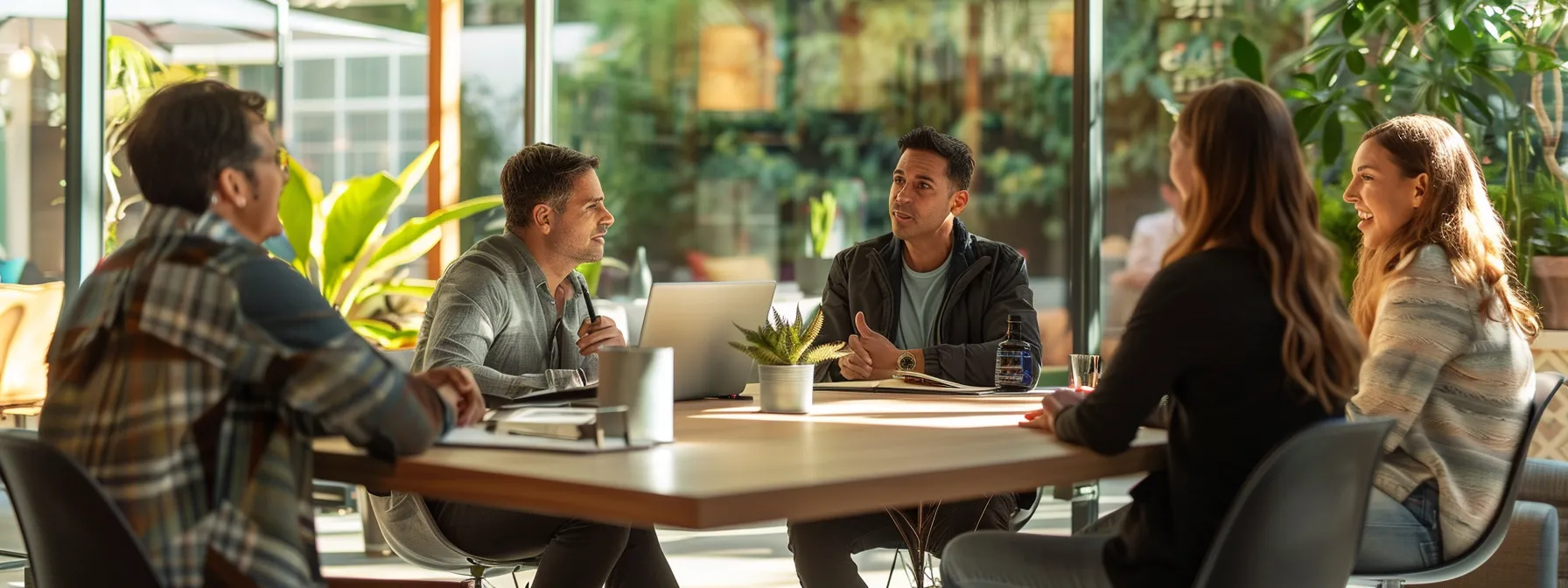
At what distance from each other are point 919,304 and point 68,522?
2.25 meters

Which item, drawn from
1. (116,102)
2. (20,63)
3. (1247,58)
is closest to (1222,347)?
(1247,58)

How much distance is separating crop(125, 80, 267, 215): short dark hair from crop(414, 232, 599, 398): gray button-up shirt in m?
0.97

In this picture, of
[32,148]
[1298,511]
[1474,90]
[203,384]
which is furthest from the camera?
[32,148]

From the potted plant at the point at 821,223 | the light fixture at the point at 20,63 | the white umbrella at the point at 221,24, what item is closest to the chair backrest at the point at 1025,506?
the potted plant at the point at 821,223

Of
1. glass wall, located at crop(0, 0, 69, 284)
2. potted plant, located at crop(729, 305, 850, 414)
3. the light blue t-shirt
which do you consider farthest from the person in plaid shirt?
glass wall, located at crop(0, 0, 69, 284)

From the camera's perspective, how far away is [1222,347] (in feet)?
6.25

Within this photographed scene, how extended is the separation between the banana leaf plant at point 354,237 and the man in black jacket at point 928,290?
1.95 metres

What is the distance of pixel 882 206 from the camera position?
6.92 metres

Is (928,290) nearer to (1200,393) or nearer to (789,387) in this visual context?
(789,387)

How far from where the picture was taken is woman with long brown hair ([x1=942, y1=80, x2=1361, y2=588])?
1.91m

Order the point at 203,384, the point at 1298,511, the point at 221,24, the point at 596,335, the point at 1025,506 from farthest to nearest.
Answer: the point at 221,24 < the point at 1025,506 < the point at 596,335 < the point at 1298,511 < the point at 203,384

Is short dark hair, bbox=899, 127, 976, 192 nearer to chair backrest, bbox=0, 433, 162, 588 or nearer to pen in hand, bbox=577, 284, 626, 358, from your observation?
pen in hand, bbox=577, 284, 626, 358

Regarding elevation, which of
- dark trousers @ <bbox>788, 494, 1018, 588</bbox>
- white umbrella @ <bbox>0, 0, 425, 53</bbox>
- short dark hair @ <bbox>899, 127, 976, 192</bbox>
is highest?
white umbrella @ <bbox>0, 0, 425, 53</bbox>

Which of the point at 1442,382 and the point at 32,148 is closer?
the point at 1442,382
